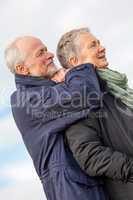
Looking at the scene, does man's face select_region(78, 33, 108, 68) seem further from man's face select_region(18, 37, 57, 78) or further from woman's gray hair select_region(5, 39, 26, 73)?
woman's gray hair select_region(5, 39, 26, 73)

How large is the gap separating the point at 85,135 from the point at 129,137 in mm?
372

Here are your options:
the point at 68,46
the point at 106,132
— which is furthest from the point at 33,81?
the point at 106,132

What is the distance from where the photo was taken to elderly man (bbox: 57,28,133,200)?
3.66m

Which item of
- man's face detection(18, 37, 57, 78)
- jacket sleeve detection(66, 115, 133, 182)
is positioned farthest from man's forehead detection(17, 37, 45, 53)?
jacket sleeve detection(66, 115, 133, 182)

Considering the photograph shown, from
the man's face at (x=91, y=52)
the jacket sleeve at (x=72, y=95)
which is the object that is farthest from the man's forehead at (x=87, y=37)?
the jacket sleeve at (x=72, y=95)

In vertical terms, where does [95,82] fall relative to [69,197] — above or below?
above

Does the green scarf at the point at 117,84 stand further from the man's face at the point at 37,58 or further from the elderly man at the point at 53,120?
the man's face at the point at 37,58

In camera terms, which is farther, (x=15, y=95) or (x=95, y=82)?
(x=15, y=95)

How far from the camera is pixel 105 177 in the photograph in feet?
12.7

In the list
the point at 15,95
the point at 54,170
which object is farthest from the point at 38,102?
the point at 54,170

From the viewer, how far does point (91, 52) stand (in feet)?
13.6

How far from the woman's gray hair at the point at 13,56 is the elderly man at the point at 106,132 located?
1.43ft

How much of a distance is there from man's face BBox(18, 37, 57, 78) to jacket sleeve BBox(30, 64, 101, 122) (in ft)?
0.91

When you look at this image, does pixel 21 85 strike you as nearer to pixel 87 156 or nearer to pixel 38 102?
pixel 38 102
